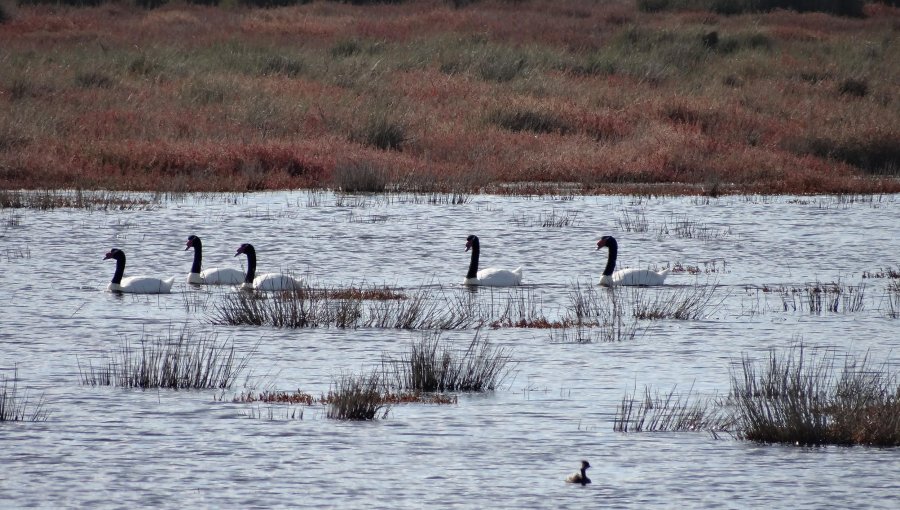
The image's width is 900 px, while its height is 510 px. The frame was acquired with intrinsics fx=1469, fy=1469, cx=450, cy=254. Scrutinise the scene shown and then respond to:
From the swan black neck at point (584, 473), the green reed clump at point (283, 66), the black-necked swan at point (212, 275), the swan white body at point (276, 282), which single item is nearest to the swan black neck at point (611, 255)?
the swan white body at point (276, 282)

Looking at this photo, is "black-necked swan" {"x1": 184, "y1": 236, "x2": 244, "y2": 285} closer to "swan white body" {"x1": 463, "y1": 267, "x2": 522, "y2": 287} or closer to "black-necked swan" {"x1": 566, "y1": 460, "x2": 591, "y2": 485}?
"swan white body" {"x1": 463, "y1": 267, "x2": 522, "y2": 287}

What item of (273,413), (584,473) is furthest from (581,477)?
(273,413)

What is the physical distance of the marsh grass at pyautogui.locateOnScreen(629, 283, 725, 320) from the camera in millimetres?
15828

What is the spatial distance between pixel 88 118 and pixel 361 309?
17.4 metres

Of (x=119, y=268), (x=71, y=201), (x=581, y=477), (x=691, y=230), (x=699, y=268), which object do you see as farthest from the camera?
(x=71, y=201)

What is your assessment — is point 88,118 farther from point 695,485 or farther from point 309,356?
point 695,485

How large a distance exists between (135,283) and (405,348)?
4.93m

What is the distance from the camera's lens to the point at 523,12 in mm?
52844

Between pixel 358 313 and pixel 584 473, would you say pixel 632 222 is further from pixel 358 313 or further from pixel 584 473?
pixel 584 473

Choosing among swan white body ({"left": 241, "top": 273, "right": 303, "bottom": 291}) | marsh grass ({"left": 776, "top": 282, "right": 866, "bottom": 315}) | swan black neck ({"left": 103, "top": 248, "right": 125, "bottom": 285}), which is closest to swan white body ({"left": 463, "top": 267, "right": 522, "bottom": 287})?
swan white body ({"left": 241, "top": 273, "right": 303, "bottom": 291})

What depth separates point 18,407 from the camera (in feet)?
35.8

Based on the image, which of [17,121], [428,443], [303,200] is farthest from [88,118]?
[428,443]

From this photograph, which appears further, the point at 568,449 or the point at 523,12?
the point at 523,12

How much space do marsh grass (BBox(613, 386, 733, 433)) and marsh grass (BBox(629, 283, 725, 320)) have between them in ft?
13.6
